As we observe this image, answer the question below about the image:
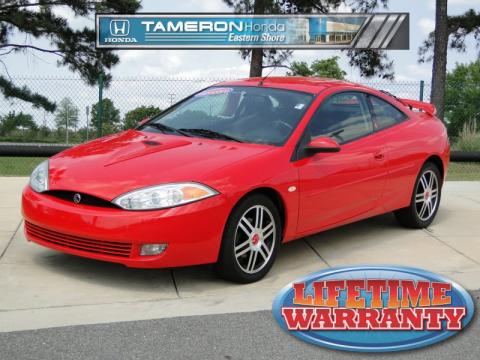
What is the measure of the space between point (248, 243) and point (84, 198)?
48.5 inches

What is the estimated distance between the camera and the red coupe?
4789 millimetres

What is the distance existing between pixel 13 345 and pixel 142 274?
1.52 m

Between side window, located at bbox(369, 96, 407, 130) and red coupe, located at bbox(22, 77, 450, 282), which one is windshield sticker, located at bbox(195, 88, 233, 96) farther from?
side window, located at bbox(369, 96, 407, 130)

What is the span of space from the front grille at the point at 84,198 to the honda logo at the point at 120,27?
55.4 ft

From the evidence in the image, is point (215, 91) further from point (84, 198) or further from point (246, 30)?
point (246, 30)

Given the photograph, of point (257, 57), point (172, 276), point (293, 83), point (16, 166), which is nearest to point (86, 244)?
point (172, 276)

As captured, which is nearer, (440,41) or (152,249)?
(152,249)

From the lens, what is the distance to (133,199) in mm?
4766

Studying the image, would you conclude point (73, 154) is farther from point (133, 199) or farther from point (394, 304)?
point (394, 304)

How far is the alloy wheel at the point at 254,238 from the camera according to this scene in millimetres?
5094

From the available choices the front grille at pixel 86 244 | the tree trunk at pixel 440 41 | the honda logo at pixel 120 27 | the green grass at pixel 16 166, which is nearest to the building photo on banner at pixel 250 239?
the front grille at pixel 86 244

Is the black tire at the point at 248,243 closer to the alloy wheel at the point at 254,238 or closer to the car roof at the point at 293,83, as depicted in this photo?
the alloy wheel at the point at 254,238

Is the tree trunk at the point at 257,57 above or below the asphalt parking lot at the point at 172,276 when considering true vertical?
above

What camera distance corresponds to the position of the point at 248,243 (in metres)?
5.13
